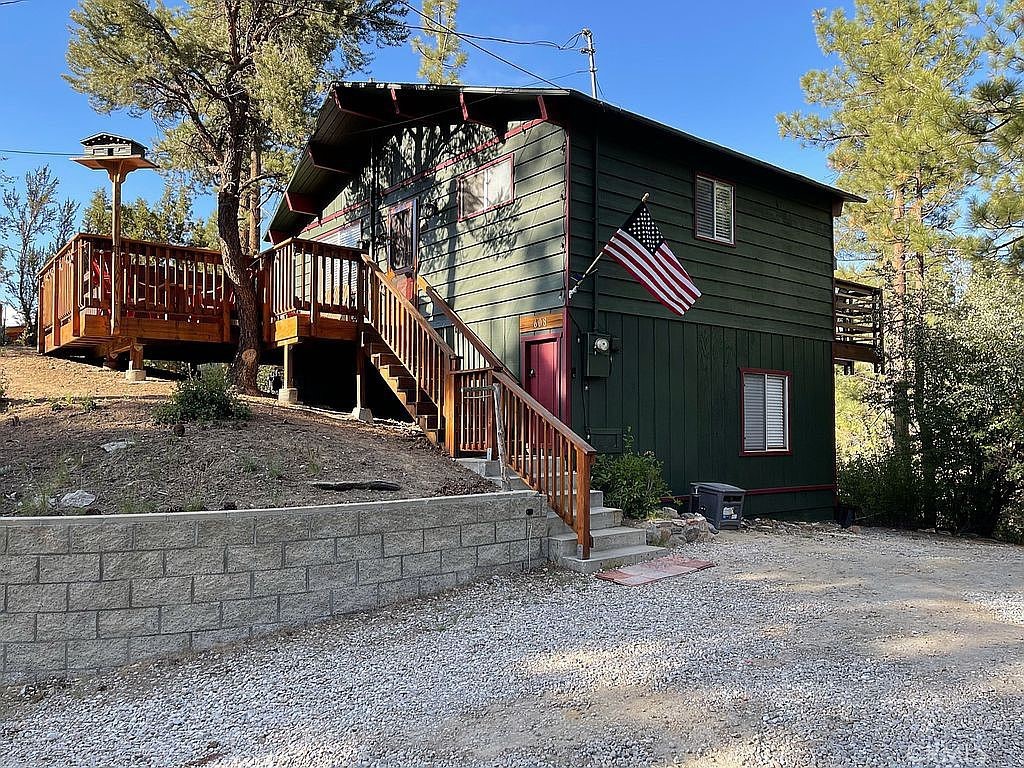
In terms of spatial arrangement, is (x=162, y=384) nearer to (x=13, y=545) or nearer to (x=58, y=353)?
(x=58, y=353)

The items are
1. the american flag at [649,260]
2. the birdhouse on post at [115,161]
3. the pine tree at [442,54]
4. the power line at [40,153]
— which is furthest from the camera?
the pine tree at [442,54]

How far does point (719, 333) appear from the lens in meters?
10.7

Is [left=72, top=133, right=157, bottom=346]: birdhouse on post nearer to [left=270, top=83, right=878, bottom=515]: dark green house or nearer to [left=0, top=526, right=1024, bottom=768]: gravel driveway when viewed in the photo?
[left=270, top=83, right=878, bottom=515]: dark green house

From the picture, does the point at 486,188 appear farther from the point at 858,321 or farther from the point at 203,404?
the point at 858,321

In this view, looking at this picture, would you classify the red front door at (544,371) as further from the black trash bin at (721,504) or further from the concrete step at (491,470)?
the black trash bin at (721,504)

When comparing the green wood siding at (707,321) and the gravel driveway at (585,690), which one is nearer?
the gravel driveway at (585,690)

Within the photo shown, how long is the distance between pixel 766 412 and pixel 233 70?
30.1ft

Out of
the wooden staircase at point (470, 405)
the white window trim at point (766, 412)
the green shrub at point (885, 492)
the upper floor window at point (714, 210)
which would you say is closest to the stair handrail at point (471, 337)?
the wooden staircase at point (470, 405)

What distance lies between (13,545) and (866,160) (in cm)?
1598

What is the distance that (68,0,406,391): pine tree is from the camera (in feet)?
34.0

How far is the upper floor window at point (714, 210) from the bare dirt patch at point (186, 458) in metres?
4.93

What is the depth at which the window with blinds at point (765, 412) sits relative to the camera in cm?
1105

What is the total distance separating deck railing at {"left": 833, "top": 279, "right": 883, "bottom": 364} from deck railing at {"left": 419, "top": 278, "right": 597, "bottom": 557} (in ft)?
24.7

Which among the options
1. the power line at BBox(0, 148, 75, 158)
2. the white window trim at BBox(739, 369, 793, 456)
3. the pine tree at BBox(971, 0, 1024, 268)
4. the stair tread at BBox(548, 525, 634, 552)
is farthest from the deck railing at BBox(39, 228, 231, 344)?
the pine tree at BBox(971, 0, 1024, 268)
